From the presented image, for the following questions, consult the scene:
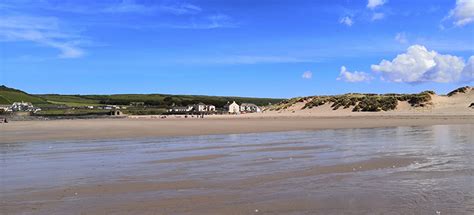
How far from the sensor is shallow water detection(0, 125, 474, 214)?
6504 mm

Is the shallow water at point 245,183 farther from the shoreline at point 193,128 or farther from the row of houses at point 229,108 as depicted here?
the row of houses at point 229,108

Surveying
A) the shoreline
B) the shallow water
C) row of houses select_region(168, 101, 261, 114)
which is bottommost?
the shallow water

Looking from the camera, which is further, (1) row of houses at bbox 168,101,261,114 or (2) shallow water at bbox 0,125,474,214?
(1) row of houses at bbox 168,101,261,114

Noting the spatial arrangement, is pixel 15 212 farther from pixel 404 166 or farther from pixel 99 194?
pixel 404 166

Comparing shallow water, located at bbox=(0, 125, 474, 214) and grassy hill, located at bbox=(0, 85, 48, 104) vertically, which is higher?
grassy hill, located at bbox=(0, 85, 48, 104)

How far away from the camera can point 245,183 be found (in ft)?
27.7

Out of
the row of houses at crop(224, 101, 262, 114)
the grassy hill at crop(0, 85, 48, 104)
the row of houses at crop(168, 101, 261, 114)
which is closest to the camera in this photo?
the row of houses at crop(224, 101, 262, 114)

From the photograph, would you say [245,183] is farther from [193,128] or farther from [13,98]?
[13,98]

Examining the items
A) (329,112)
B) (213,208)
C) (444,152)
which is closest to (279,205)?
(213,208)

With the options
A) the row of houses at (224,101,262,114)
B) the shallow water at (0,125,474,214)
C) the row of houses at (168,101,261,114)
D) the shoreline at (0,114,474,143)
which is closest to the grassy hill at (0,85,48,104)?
the row of houses at (168,101,261,114)

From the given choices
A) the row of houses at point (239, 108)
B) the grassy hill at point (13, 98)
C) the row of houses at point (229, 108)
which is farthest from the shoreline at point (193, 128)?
the grassy hill at point (13, 98)

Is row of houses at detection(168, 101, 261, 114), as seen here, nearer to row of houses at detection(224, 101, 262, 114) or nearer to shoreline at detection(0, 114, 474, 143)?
row of houses at detection(224, 101, 262, 114)

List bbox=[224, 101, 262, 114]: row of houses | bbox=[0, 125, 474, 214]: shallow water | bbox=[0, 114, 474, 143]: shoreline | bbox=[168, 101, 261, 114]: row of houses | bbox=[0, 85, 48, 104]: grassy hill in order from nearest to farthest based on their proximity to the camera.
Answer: bbox=[0, 125, 474, 214]: shallow water < bbox=[0, 114, 474, 143]: shoreline < bbox=[224, 101, 262, 114]: row of houses < bbox=[168, 101, 261, 114]: row of houses < bbox=[0, 85, 48, 104]: grassy hill

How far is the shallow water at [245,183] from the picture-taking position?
6.50 meters
